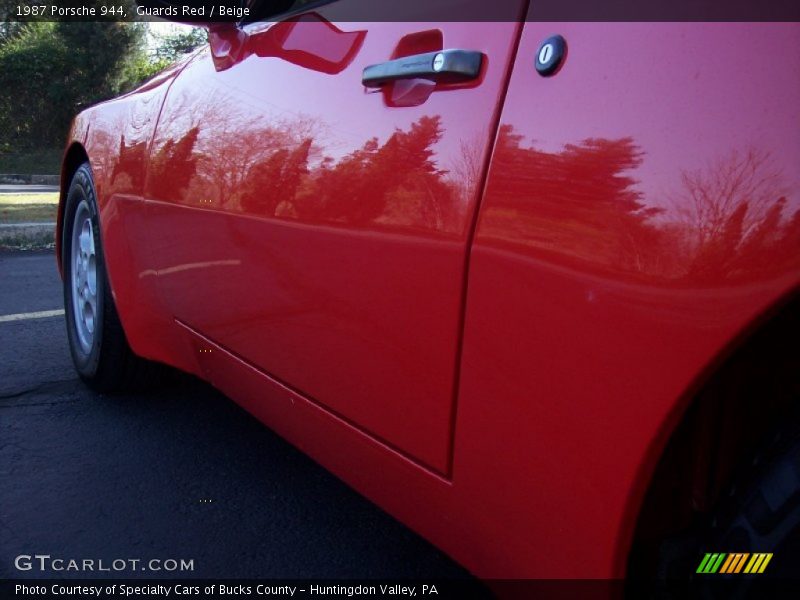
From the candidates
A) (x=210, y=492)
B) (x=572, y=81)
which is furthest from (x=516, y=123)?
(x=210, y=492)

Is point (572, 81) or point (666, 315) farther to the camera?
point (572, 81)

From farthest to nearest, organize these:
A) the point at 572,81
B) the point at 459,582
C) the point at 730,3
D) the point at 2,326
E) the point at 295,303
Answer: the point at 2,326 < the point at 459,582 < the point at 295,303 < the point at 572,81 < the point at 730,3

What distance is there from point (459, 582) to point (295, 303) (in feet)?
2.66

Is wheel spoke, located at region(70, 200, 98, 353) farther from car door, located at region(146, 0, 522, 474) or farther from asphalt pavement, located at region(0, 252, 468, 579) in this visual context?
car door, located at region(146, 0, 522, 474)

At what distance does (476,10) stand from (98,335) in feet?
6.94

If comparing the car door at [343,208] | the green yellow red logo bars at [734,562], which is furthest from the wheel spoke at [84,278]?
the green yellow red logo bars at [734,562]

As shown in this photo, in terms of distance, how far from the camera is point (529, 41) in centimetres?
125

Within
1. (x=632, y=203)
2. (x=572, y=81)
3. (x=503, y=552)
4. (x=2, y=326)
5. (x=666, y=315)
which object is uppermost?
(x=572, y=81)

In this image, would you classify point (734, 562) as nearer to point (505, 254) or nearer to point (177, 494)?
point (505, 254)

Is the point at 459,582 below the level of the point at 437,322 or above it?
below

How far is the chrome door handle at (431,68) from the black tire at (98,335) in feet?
5.71

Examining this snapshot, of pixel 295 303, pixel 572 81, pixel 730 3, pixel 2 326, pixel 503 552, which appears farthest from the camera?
pixel 2 326

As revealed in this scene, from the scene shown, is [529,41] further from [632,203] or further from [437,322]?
[437,322]

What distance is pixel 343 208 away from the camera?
155cm
